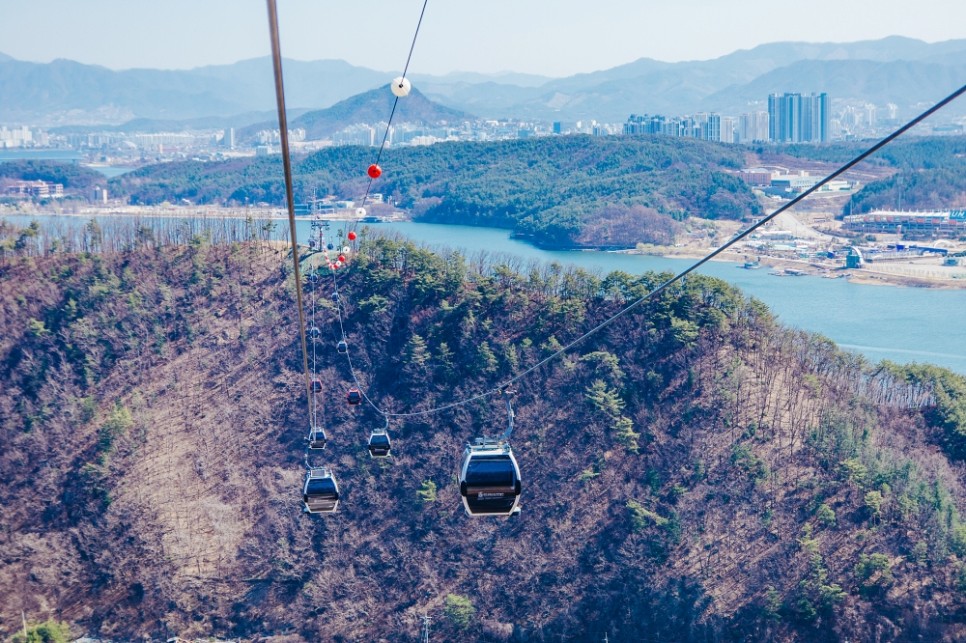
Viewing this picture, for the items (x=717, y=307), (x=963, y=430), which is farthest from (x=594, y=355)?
(x=963, y=430)

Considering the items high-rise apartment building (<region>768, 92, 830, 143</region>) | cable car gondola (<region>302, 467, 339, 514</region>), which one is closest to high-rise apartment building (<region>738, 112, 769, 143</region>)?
→ high-rise apartment building (<region>768, 92, 830, 143</region>)

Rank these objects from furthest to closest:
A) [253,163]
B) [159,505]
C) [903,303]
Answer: [253,163], [903,303], [159,505]

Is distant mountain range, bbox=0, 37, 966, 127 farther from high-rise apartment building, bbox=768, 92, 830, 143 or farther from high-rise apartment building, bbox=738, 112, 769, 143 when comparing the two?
high-rise apartment building, bbox=738, 112, 769, 143

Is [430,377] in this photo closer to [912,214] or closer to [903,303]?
[903,303]

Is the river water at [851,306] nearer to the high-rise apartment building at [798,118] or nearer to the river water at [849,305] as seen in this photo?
the river water at [849,305]

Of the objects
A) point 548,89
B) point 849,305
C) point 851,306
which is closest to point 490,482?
point 851,306

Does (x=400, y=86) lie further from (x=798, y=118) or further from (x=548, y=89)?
(x=548, y=89)
